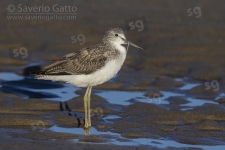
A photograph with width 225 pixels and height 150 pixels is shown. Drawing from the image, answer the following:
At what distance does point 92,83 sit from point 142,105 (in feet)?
5.29

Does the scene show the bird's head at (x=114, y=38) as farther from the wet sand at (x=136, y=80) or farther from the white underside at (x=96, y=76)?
the wet sand at (x=136, y=80)

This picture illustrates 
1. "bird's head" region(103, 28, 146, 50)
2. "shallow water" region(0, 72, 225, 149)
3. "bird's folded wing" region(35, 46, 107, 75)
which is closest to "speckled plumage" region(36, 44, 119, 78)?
"bird's folded wing" region(35, 46, 107, 75)

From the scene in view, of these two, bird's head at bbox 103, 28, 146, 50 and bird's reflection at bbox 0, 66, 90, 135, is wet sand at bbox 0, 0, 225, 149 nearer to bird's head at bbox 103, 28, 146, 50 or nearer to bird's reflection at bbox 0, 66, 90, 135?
bird's reflection at bbox 0, 66, 90, 135

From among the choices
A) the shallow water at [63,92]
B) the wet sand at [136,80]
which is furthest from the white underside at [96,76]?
the shallow water at [63,92]

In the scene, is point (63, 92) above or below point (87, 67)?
below

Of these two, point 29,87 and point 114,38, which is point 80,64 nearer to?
point 114,38

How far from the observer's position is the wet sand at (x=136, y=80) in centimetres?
1124

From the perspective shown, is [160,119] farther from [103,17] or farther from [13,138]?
[103,17]

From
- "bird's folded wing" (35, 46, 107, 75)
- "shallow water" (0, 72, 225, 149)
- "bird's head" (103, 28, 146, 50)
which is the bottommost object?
"shallow water" (0, 72, 225, 149)

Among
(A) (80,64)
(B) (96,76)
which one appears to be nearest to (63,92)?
(A) (80,64)

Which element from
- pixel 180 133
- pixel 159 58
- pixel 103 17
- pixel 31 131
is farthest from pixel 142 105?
pixel 103 17

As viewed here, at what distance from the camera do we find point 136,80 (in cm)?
1558

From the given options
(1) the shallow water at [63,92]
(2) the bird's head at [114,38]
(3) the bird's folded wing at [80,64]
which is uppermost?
(2) the bird's head at [114,38]

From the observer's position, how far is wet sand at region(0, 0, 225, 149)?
11242mm
